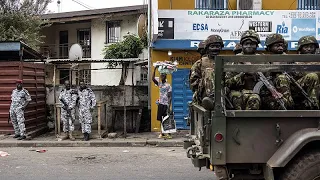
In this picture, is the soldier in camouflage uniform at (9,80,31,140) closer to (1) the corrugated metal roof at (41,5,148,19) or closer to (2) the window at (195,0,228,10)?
(2) the window at (195,0,228,10)

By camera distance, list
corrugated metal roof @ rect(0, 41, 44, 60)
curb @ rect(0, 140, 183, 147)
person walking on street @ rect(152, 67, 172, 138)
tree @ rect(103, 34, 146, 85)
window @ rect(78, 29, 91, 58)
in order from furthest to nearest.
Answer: window @ rect(78, 29, 91, 58)
tree @ rect(103, 34, 146, 85)
person walking on street @ rect(152, 67, 172, 138)
corrugated metal roof @ rect(0, 41, 44, 60)
curb @ rect(0, 140, 183, 147)

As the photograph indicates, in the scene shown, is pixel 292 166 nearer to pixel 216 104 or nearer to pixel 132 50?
pixel 216 104

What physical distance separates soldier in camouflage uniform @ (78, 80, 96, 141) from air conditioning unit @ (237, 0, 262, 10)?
5.38 metres

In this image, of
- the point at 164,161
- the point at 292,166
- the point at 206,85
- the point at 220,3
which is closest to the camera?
the point at 292,166

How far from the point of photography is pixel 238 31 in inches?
464

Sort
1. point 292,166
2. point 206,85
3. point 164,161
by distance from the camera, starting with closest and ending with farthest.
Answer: point 292,166 < point 206,85 < point 164,161

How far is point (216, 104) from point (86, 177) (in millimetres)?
3599

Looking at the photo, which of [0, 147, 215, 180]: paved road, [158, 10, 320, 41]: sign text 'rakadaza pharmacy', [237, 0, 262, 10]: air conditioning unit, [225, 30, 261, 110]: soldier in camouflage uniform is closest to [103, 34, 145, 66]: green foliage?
[158, 10, 320, 41]: sign text 'rakadaza pharmacy'

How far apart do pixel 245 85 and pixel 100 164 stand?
435 centimetres

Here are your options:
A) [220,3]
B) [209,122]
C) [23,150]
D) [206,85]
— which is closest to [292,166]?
[209,122]

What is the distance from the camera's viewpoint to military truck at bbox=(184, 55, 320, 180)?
3963 mm

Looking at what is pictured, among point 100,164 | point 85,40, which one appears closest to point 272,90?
point 100,164

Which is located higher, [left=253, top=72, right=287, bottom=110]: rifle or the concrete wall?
[left=253, top=72, right=287, bottom=110]: rifle

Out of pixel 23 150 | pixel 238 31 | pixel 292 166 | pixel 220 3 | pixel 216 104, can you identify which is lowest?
pixel 23 150
